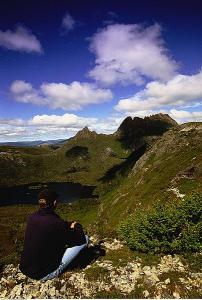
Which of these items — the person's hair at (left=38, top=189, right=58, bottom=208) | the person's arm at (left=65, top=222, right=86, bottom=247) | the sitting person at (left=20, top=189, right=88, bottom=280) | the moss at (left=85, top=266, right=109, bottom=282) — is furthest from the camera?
the moss at (left=85, top=266, right=109, bottom=282)

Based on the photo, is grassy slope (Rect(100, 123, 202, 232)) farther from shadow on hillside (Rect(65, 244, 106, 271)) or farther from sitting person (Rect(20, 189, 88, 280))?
sitting person (Rect(20, 189, 88, 280))

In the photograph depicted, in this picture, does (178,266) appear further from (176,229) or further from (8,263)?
(8,263)

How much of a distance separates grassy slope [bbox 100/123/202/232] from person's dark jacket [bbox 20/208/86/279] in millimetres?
72528

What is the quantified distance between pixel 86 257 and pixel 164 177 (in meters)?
119

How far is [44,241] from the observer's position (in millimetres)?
12516

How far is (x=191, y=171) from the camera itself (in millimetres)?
111250

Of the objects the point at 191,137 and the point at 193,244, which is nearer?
the point at 193,244

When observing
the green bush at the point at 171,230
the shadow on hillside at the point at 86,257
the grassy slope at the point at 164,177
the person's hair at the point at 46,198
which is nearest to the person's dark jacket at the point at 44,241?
the person's hair at the point at 46,198

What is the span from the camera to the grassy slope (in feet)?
337

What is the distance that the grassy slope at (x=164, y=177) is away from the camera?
337 ft

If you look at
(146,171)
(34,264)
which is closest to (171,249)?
(34,264)

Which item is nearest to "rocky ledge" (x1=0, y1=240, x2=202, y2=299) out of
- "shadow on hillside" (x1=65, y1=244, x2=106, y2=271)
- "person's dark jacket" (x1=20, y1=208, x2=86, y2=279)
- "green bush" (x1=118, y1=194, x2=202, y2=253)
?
"shadow on hillside" (x1=65, y1=244, x2=106, y2=271)

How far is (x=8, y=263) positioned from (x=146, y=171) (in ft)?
506

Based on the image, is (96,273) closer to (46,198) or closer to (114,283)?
(114,283)
